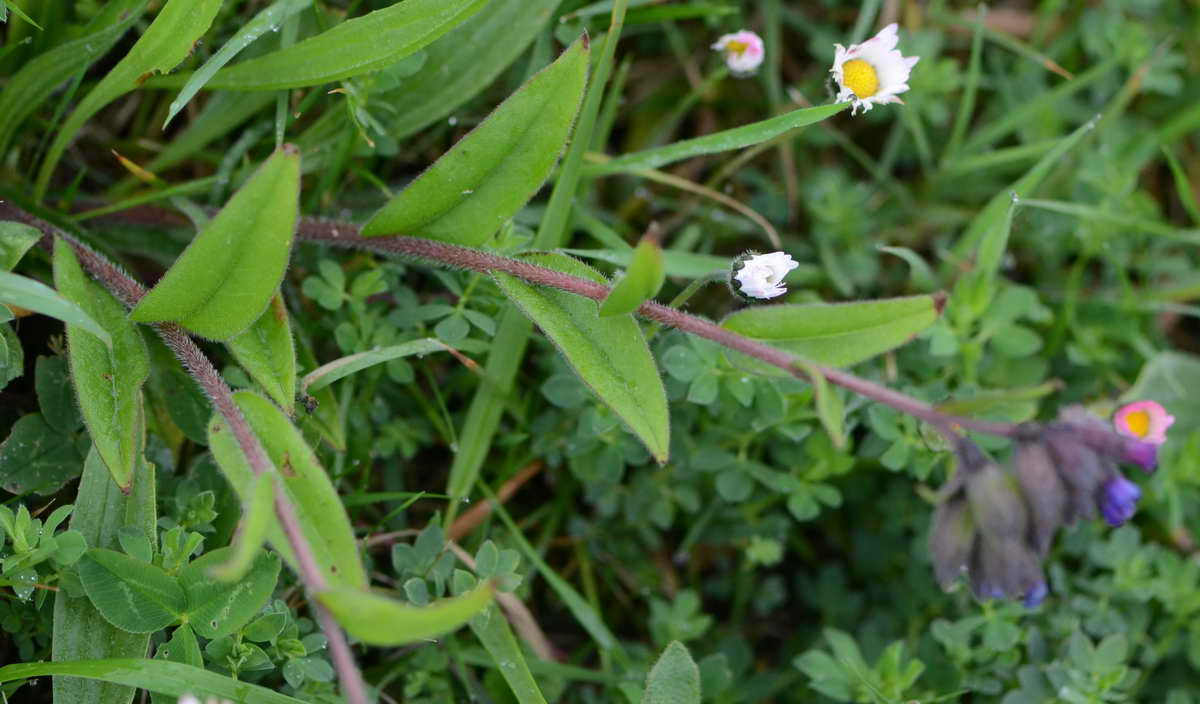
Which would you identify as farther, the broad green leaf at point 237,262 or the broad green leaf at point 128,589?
the broad green leaf at point 128,589

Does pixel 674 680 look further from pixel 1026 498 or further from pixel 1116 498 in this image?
pixel 1116 498

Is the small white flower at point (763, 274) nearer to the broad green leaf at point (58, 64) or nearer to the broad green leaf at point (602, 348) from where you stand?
the broad green leaf at point (602, 348)

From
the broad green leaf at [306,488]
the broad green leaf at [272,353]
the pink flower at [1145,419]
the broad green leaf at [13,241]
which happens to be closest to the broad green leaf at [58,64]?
the broad green leaf at [13,241]

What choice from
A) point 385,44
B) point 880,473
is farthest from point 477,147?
point 880,473

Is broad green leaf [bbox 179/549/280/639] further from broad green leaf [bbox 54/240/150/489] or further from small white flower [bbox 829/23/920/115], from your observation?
small white flower [bbox 829/23/920/115]

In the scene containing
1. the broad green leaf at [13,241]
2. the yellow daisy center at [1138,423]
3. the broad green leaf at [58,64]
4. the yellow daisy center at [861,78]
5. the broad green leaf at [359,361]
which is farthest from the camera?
the yellow daisy center at [1138,423]

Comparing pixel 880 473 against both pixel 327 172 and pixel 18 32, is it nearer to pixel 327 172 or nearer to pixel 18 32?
pixel 327 172

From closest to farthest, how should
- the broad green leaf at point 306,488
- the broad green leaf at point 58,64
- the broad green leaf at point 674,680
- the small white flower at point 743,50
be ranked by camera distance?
the broad green leaf at point 306,488 → the broad green leaf at point 674,680 → the broad green leaf at point 58,64 → the small white flower at point 743,50
